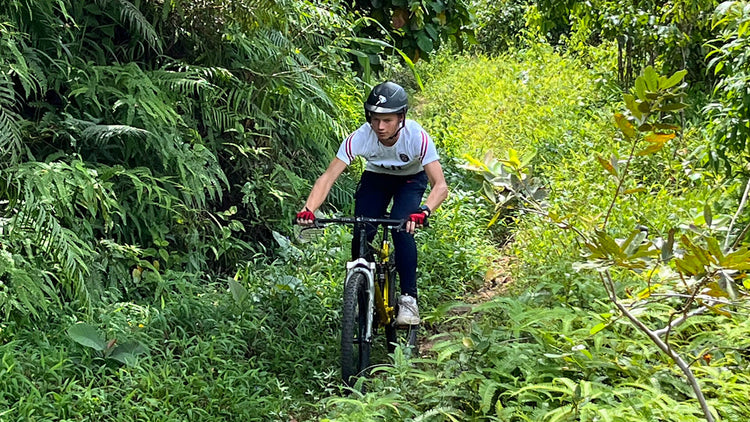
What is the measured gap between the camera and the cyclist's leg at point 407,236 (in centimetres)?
480

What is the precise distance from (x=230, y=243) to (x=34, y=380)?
6.46 feet

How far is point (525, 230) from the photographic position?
6.72 metres

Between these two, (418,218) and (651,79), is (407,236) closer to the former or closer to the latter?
(418,218)

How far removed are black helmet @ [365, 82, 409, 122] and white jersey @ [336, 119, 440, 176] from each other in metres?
0.24

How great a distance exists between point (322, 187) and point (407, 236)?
23.1 inches

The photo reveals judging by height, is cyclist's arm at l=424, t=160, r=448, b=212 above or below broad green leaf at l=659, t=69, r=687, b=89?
below

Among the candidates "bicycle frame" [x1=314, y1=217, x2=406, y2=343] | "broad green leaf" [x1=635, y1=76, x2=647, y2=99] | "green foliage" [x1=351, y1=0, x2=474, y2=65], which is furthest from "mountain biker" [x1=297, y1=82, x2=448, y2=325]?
"green foliage" [x1=351, y1=0, x2=474, y2=65]

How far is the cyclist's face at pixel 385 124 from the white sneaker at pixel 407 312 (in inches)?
39.7

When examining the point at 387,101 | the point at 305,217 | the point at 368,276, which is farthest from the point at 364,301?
the point at 387,101

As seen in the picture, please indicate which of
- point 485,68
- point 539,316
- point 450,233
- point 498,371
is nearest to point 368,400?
point 498,371

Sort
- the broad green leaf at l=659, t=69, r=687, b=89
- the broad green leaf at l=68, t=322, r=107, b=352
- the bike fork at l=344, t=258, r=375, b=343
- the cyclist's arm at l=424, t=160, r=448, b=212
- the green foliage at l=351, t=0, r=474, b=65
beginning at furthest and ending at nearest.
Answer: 1. the green foliage at l=351, t=0, r=474, b=65
2. the cyclist's arm at l=424, t=160, r=448, b=212
3. the bike fork at l=344, t=258, r=375, b=343
4. the broad green leaf at l=68, t=322, r=107, b=352
5. the broad green leaf at l=659, t=69, r=687, b=89

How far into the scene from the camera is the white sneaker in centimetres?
483

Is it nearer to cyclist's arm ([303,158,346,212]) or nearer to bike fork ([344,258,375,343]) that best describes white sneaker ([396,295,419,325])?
bike fork ([344,258,375,343])

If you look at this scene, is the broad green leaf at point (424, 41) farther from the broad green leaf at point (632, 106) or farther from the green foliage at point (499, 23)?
the green foliage at point (499, 23)
